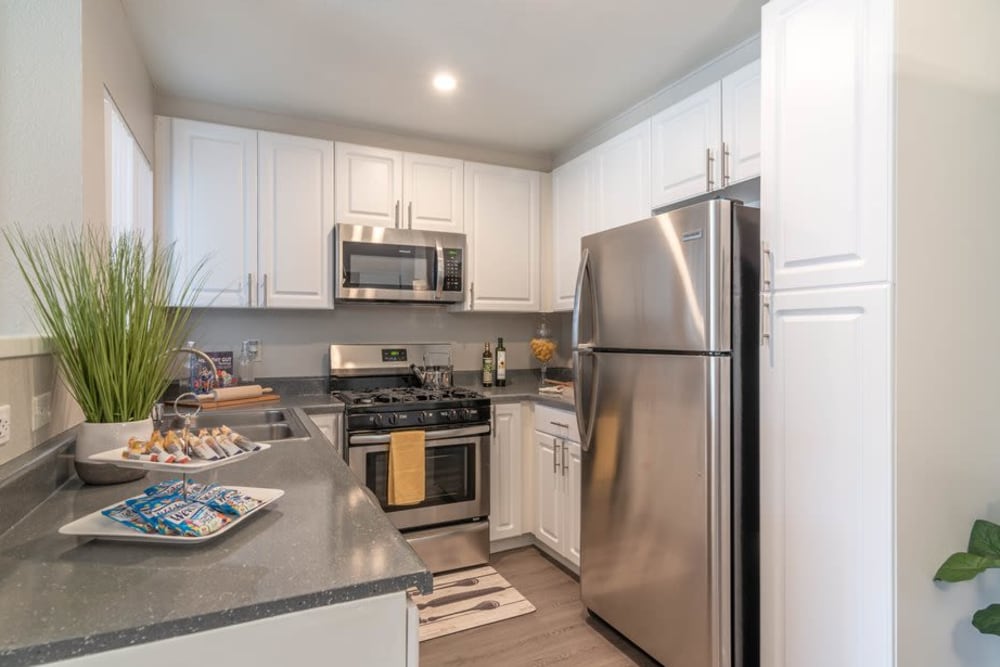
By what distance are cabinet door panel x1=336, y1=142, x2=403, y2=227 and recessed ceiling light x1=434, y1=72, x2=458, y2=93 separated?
573mm

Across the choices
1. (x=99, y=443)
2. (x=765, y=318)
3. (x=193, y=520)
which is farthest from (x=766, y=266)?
(x=99, y=443)

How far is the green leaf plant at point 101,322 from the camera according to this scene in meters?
1.20

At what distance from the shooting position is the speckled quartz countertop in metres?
0.68

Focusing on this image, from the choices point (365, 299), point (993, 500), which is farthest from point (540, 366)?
point (993, 500)

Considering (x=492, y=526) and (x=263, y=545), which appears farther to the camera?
(x=492, y=526)

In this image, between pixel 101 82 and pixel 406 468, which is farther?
pixel 406 468

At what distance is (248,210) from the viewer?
9.06ft

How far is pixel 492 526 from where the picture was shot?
9.85 feet

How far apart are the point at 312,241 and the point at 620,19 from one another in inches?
73.4

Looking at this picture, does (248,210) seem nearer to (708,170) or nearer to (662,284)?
(662,284)

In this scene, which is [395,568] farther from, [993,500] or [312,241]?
[312,241]

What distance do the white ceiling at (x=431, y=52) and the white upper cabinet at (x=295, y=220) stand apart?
27cm

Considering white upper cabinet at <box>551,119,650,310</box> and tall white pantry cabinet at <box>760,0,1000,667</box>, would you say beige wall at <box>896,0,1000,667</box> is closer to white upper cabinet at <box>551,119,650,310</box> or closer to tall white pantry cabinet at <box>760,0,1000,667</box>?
tall white pantry cabinet at <box>760,0,1000,667</box>

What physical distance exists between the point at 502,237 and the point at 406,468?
1549 millimetres
